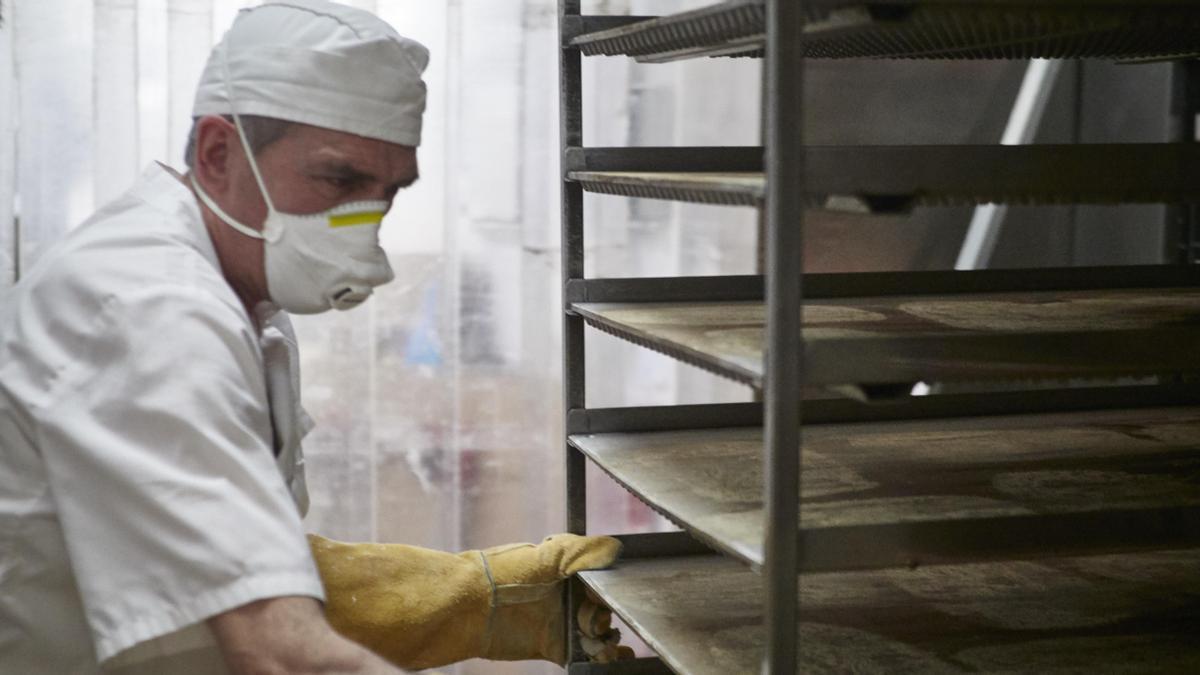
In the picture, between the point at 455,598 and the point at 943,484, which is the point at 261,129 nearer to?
the point at 455,598

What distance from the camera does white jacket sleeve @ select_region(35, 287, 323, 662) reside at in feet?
3.88

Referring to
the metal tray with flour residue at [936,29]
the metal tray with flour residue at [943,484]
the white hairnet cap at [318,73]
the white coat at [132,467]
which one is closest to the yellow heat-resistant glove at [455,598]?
the metal tray with flour residue at [943,484]

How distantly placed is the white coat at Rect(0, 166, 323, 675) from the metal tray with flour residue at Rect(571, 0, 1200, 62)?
0.54 metres

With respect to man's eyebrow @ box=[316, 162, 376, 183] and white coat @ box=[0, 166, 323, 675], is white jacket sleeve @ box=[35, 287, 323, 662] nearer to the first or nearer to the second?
white coat @ box=[0, 166, 323, 675]

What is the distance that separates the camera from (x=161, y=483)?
46.5 inches

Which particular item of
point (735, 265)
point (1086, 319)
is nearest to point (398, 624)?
point (1086, 319)

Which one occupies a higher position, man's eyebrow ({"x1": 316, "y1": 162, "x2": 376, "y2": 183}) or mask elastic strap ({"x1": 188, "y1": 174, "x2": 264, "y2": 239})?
man's eyebrow ({"x1": 316, "y1": 162, "x2": 376, "y2": 183})

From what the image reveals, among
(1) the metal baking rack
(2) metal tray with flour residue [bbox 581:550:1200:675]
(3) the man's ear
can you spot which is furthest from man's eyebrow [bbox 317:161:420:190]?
(2) metal tray with flour residue [bbox 581:550:1200:675]

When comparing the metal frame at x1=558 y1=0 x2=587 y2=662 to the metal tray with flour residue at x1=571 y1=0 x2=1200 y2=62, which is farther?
the metal frame at x1=558 y1=0 x2=587 y2=662

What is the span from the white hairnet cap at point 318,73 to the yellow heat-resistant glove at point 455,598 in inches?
21.8

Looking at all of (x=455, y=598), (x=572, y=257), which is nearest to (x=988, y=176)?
(x=572, y=257)

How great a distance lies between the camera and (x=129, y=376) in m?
1.21

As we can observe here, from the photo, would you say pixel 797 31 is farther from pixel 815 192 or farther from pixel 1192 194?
pixel 1192 194

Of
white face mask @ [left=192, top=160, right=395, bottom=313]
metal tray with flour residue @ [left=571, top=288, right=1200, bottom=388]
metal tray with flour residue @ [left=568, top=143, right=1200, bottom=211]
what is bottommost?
metal tray with flour residue @ [left=571, top=288, right=1200, bottom=388]
